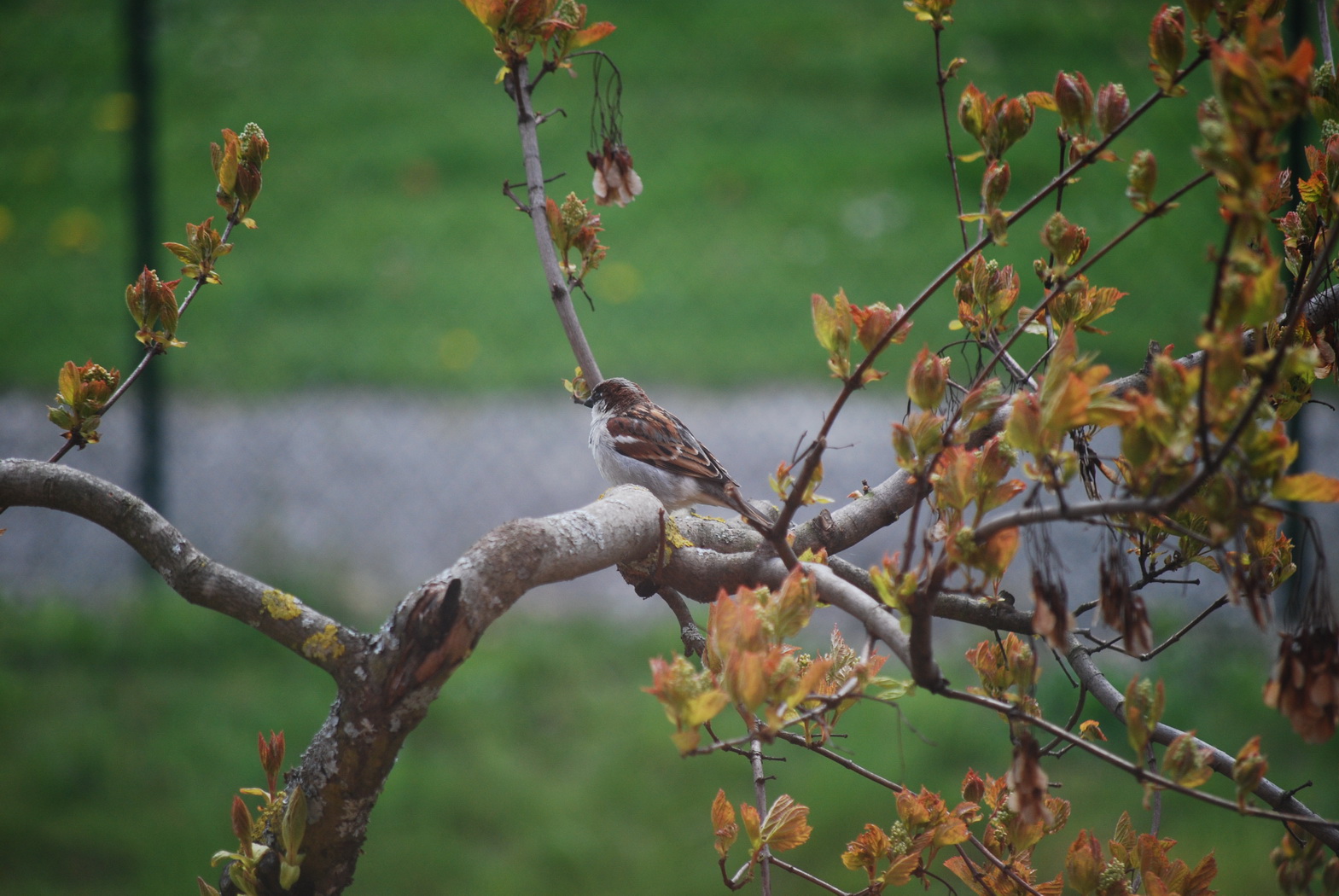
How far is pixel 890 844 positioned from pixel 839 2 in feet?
27.8

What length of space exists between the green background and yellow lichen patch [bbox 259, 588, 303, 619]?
2.18 m

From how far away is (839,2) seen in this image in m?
8.64

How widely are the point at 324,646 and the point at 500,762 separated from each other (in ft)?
8.48

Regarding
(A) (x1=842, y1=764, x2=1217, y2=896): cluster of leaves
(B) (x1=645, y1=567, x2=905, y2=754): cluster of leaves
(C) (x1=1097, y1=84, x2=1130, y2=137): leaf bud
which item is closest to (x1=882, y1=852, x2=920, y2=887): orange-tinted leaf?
(A) (x1=842, y1=764, x2=1217, y2=896): cluster of leaves

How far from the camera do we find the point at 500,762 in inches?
147

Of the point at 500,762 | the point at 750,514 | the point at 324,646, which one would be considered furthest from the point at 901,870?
the point at 500,762

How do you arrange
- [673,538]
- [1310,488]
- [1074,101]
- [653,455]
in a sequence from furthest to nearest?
[653,455]
[673,538]
[1074,101]
[1310,488]

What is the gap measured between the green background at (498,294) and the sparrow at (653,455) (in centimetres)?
127

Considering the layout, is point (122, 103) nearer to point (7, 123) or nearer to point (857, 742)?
point (7, 123)

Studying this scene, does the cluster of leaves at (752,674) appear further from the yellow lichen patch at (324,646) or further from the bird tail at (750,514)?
the yellow lichen patch at (324,646)

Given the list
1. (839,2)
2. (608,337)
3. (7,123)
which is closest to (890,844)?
(608,337)

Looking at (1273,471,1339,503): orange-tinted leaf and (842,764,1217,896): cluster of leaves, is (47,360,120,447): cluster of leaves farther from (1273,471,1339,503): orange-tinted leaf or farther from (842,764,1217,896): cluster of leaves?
(1273,471,1339,503): orange-tinted leaf

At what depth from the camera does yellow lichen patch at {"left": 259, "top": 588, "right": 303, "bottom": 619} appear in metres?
Answer: 1.38

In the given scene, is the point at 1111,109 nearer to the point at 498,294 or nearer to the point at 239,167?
the point at 239,167
